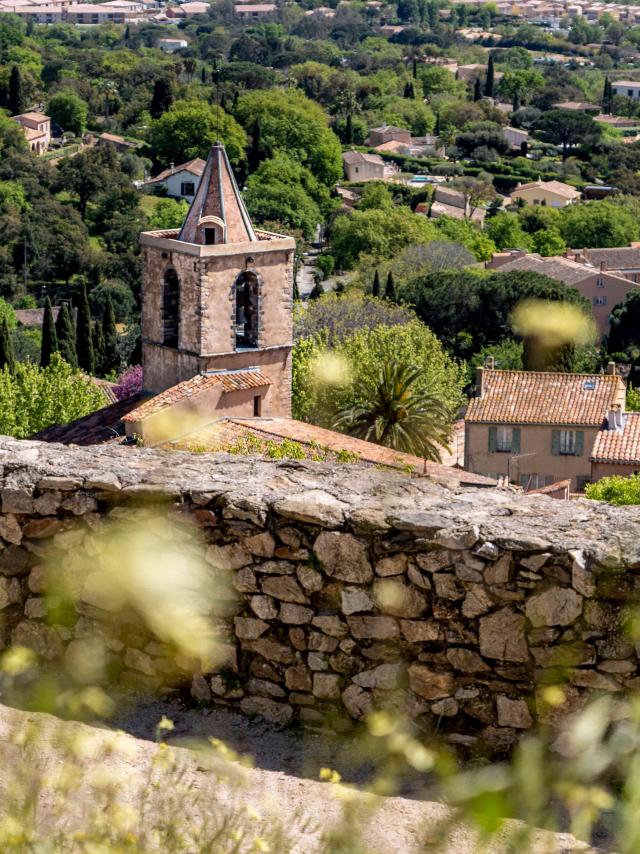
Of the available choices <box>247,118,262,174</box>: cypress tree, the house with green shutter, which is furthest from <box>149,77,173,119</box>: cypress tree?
the house with green shutter

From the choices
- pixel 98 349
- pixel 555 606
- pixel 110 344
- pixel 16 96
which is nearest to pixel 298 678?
pixel 555 606

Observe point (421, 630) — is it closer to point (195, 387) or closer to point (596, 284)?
point (195, 387)

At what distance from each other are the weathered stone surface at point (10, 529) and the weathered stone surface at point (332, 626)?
3.61 ft

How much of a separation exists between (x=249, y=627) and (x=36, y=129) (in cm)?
9993

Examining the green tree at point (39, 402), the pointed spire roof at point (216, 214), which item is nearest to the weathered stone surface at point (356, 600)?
the pointed spire roof at point (216, 214)

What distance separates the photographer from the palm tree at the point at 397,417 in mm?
26500

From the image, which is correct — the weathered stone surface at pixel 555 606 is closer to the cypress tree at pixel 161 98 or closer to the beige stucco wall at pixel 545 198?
the beige stucco wall at pixel 545 198

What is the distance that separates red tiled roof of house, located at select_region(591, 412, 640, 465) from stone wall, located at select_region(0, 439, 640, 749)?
2445 cm

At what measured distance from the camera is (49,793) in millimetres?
4941

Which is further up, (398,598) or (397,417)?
(398,598)

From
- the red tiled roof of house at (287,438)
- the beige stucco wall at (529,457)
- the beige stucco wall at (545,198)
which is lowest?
the beige stucco wall at (545,198)

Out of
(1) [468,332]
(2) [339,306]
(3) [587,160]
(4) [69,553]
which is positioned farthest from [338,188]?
(4) [69,553]

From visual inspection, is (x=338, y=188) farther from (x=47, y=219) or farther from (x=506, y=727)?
(x=506, y=727)

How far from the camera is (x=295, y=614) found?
18.6 feet
